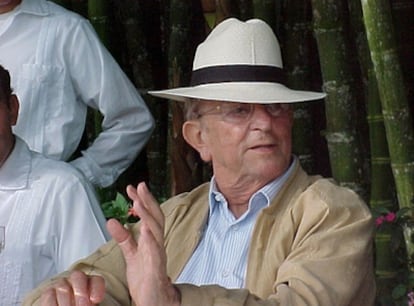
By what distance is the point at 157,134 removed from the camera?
4867 mm

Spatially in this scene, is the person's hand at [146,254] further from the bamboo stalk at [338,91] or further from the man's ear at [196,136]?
the bamboo stalk at [338,91]

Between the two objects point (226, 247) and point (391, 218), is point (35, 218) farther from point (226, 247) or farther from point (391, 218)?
point (391, 218)

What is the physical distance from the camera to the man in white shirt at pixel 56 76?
3.45 metres

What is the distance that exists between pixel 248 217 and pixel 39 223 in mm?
626

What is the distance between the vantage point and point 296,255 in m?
2.46

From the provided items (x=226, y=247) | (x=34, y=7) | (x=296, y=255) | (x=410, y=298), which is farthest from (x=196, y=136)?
(x=410, y=298)

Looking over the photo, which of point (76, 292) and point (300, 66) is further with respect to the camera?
point (300, 66)

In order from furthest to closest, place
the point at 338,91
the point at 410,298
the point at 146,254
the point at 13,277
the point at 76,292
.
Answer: the point at 338,91 → the point at 410,298 → the point at 13,277 → the point at 76,292 → the point at 146,254

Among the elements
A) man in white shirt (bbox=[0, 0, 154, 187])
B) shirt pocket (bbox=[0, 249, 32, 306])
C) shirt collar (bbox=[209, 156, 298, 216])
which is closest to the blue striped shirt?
shirt collar (bbox=[209, 156, 298, 216])

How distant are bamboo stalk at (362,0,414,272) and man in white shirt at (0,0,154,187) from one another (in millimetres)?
791

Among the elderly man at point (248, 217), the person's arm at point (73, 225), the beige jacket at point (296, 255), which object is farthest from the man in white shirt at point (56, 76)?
the beige jacket at point (296, 255)

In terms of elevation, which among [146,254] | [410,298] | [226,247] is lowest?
[410,298]

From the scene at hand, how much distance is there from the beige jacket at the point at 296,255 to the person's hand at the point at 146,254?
0.09m

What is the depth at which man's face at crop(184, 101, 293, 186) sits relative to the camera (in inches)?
103
